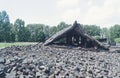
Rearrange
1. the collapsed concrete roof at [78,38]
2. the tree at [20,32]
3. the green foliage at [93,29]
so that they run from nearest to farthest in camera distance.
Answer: the collapsed concrete roof at [78,38]
the tree at [20,32]
the green foliage at [93,29]

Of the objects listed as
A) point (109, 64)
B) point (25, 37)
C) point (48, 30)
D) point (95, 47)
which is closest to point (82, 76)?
point (109, 64)

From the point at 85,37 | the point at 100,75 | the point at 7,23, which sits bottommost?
the point at 100,75

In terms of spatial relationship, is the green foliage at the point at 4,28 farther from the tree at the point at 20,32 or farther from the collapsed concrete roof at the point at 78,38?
the collapsed concrete roof at the point at 78,38

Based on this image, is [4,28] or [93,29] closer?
[4,28]

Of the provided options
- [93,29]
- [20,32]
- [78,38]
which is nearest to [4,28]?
[20,32]

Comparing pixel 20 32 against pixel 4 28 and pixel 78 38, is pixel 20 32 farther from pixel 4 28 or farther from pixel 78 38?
pixel 78 38

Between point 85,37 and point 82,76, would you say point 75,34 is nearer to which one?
point 85,37

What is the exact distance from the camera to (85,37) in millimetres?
27875

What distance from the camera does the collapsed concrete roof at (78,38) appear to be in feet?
90.5

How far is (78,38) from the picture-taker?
28.4 metres

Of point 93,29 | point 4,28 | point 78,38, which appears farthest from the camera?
point 93,29

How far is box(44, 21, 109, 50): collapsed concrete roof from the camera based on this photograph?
27.6 m

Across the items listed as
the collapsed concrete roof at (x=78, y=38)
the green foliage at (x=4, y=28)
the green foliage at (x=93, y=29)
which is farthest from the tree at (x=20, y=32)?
the collapsed concrete roof at (x=78, y=38)

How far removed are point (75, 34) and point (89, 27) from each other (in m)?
79.1
